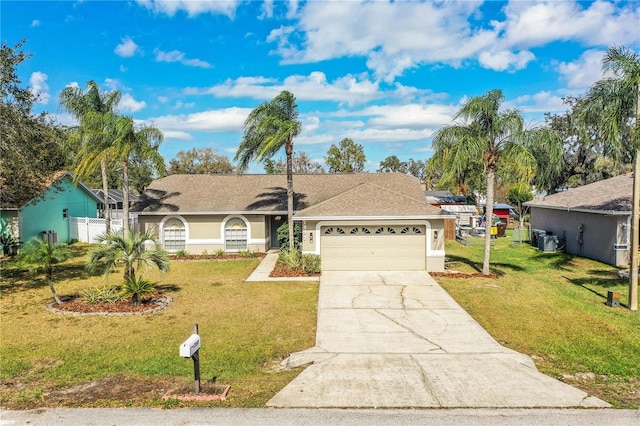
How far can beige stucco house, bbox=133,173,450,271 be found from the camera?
1717 centimetres

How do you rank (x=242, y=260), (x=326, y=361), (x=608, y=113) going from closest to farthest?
(x=326, y=361) < (x=608, y=113) < (x=242, y=260)

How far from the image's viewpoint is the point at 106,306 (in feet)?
38.9

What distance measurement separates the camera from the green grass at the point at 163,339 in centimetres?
730

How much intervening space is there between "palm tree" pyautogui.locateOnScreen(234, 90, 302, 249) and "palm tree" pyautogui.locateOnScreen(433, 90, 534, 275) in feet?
20.7

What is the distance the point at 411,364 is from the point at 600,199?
59.2 feet

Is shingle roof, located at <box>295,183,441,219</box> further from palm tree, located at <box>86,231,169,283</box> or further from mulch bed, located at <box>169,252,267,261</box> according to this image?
palm tree, located at <box>86,231,169,283</box>

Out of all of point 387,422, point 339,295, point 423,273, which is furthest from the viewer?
point 423,273

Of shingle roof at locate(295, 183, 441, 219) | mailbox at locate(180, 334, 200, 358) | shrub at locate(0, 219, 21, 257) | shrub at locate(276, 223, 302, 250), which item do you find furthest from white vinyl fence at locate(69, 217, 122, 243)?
mailbox at locate(180, 334, 200, 358)

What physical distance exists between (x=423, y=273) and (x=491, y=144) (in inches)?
224

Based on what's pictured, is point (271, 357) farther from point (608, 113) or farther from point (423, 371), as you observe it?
point (608, 113)

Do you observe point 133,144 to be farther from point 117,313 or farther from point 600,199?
point 600,199

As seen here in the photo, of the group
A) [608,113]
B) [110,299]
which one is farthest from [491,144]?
[110,299]

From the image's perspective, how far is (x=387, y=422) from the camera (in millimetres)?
5785

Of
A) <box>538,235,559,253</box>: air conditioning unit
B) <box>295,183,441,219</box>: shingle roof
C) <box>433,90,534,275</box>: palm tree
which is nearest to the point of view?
<box>433,90,534,275</box>: palm tree
